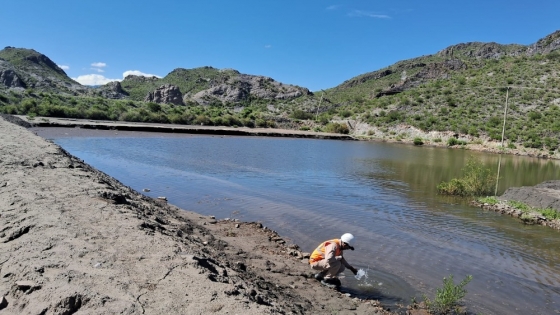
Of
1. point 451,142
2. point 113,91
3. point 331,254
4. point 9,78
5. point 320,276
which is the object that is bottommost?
point 320,276

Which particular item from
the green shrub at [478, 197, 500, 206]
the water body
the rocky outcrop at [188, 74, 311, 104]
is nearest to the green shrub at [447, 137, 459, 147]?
the water body

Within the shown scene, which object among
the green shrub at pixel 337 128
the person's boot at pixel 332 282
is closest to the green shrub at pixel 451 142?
the green shrub at pixel 337 128

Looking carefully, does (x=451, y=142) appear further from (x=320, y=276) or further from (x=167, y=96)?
(x=167, y=96)

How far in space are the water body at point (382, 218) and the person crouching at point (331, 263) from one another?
1.26ft

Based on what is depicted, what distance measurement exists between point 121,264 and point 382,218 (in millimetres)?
9449

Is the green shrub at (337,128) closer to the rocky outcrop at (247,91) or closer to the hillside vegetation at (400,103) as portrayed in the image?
the hillside vegetation at (400,103)

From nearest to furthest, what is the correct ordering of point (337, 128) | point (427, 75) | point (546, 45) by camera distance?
1. point (337, 128)
2. point (546, 45)
3. point (427, 75)

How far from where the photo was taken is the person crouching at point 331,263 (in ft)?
22.9

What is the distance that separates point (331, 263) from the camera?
6973 millimetres

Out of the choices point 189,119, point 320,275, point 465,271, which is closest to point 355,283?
point 320,275

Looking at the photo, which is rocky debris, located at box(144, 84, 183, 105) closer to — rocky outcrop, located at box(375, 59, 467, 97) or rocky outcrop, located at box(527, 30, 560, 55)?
rocky outcrop, located at box(375, 59, 467, 97)

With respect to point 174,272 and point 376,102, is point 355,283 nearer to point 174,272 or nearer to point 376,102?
point 174,272

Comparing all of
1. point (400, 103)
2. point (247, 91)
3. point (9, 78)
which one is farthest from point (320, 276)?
point (247, 91)

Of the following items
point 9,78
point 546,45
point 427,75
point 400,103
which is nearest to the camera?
point 400,103
